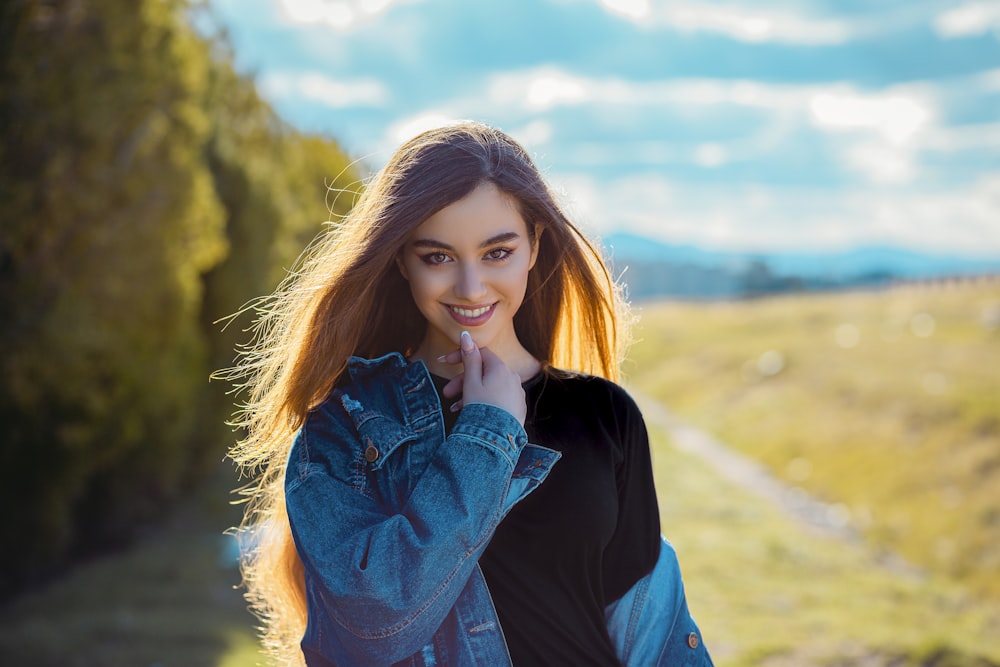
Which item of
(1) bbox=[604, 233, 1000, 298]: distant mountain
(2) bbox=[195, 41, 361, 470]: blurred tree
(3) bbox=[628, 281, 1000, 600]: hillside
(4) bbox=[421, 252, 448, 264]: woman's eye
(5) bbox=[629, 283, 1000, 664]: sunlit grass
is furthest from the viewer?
(1) bbox=[604, 233, 1000, 298]: distant mountain

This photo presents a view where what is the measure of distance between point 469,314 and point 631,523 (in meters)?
0.66

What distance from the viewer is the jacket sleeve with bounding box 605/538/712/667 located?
2516 mm

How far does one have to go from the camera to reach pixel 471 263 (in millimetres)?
2463

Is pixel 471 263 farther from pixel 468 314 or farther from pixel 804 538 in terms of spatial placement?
pixel 804 538

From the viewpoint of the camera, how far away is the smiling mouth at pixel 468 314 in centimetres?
251

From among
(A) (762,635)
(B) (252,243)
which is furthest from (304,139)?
(A) (762,635)

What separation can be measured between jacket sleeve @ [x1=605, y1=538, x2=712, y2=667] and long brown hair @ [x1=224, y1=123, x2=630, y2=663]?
0.65 metres

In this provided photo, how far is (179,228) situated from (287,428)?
7.95 m

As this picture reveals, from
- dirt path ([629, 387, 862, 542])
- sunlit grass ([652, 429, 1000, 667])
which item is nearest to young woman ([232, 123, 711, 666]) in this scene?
sunlit grass ([652, 429, 1000, 667])

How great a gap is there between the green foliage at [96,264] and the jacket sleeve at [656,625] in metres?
6.55

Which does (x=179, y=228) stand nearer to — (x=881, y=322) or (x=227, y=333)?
(x=227, y=333)

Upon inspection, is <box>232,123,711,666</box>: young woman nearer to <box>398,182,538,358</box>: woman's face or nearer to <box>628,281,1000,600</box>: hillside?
<box>398,182,538,358</box>: woman's face

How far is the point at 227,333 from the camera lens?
1417 cm

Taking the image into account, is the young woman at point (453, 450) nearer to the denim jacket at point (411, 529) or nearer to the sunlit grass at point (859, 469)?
the denim jacket at point (411, 529)
